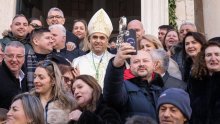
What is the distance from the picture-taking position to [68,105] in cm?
495

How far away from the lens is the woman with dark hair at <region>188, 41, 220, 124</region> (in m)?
4.88

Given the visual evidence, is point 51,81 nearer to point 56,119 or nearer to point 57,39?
point 56,119

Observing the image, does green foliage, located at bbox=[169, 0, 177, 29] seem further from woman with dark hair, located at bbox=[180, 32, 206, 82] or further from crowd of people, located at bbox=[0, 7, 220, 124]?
woman with dark hair, located at bbox=[180, 32, 206, 82]

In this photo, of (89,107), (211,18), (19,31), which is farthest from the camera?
(211,18)

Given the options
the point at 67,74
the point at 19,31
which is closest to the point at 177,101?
the point at 67,74

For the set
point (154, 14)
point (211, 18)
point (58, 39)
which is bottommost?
point (58, 39)

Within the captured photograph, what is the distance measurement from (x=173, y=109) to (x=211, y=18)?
6.35m

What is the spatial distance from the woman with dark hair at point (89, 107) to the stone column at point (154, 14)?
17.4 feet

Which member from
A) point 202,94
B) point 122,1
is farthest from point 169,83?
point 122,1

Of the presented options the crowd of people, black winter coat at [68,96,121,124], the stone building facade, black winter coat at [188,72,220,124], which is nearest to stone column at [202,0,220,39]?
the stone building facade

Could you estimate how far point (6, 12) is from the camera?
403 inches

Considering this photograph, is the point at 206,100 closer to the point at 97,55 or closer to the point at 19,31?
the point at 97,55

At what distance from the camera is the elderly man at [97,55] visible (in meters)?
6.12

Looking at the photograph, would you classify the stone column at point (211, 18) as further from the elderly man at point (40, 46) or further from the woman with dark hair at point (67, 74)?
the woman with dark hair at point (67, 74)
